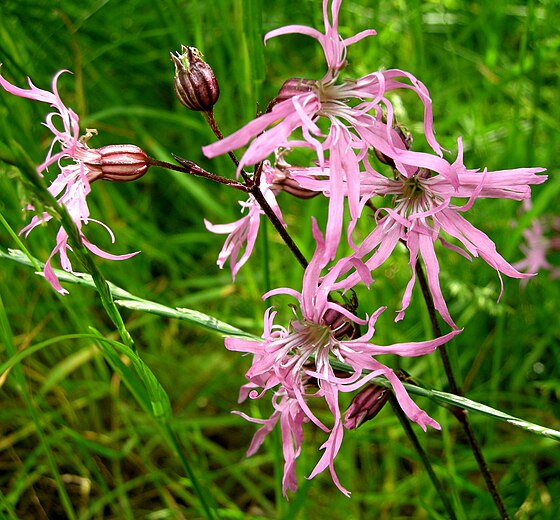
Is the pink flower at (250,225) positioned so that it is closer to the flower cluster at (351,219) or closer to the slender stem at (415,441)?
the flower cluster at (351,219)

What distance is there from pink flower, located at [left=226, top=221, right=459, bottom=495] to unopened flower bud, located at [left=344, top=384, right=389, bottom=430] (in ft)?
0.05

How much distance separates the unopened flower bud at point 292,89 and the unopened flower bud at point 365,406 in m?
0.36

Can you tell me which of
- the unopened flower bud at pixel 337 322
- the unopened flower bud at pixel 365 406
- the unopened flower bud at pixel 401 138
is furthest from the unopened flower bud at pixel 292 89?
the unopened flower bud at pixel 365 406

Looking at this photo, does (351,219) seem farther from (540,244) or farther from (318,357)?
(540,244)

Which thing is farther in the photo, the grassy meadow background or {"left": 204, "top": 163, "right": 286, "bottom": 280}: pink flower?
the grassy meadow background

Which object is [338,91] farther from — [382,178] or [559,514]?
[559,514]

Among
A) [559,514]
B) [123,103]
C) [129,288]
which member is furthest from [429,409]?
[123,103]

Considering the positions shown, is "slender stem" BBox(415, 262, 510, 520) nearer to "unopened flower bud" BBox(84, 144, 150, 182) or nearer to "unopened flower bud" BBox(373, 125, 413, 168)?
"unopened flower bud" BBox(373, 125, 413, 168)

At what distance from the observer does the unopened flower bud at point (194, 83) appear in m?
0.85

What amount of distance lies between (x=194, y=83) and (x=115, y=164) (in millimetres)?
143

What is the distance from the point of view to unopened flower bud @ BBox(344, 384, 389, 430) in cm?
89

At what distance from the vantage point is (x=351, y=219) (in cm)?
74


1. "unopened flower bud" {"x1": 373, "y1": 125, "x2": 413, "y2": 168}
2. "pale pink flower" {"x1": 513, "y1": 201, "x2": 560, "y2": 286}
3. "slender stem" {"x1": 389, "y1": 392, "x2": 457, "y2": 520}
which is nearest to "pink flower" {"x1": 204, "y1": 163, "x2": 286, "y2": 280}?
"unopened flower bud" {"x1": 373, "y1": 125, "x2": 413, "y2": 168}

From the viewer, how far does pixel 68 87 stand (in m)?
2.14
